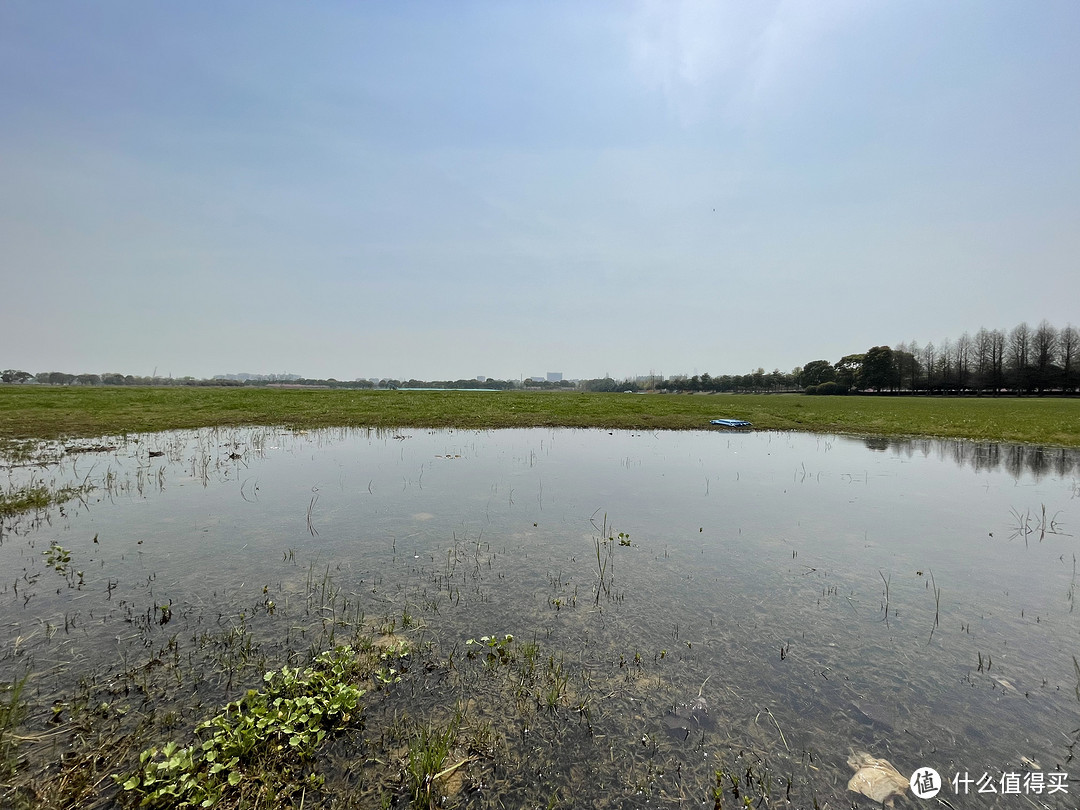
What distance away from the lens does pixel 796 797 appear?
11.4ft

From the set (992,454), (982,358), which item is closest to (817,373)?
(982,358)

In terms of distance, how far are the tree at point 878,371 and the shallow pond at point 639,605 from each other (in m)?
131

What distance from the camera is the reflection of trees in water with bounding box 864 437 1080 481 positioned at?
18141mm

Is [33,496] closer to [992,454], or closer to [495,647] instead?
[495,647]

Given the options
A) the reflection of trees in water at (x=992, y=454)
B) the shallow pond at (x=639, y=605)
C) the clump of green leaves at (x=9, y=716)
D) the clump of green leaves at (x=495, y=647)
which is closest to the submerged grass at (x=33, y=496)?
the shallow pond at (x=639, y=605)

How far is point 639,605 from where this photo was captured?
6.53m

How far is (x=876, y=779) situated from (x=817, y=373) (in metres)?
174

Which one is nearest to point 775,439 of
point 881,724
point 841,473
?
point 841,473

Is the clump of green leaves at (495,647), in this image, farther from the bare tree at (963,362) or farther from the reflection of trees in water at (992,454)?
the bare tree at (963,362)

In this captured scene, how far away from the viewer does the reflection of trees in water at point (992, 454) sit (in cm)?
1814

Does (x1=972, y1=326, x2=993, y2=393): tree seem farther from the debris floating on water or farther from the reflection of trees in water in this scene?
the debris floating on water

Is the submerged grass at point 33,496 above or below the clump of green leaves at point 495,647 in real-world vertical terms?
above

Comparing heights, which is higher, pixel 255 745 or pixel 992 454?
pixel 255 745

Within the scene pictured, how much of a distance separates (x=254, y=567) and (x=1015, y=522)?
53.7 feet
